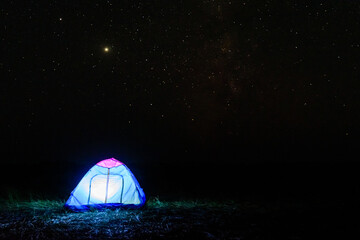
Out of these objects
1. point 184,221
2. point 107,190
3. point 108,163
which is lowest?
point 184,221

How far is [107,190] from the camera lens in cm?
891

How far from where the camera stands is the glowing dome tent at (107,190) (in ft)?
28.3

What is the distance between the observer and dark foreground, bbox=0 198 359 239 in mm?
6102

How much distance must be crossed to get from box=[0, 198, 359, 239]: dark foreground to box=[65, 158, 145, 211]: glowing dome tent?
384 millimetres

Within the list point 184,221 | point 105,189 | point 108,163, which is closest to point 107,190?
point 105,189

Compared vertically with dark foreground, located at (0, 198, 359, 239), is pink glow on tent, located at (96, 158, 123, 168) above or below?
above

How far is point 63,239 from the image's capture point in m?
5.77

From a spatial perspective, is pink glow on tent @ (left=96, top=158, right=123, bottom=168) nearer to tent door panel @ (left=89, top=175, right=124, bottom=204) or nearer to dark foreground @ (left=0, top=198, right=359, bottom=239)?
tent door panel @ (left=89, top=175, right=124, bottom=204)

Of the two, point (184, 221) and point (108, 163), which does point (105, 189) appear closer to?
point (108, 163)

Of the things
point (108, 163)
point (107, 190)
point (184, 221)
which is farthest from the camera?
point (108, 163)

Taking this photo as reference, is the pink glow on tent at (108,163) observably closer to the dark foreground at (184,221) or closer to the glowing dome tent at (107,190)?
the glowing dome tent at (107,190)

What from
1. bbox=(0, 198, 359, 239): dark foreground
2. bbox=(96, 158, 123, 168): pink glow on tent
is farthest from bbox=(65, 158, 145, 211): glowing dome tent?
bbox=(0, 198, 359, 239): dark foreground

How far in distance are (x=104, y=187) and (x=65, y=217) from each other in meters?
1.54

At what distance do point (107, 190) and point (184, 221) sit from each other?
2.53 meters
